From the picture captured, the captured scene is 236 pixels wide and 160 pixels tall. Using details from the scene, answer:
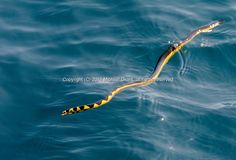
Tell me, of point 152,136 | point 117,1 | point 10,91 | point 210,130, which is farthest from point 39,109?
point 117,1

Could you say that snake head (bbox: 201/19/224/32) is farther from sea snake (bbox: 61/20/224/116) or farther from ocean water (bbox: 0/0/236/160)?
ocean water (bbox: 0/0/236/160)

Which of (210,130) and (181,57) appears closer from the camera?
(210,130)

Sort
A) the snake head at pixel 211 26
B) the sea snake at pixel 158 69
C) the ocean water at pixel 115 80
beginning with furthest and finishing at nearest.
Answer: the snake head at pixel 211 26 → the sea snake at pixel 158 69 → the ocean water at pixel 115 80

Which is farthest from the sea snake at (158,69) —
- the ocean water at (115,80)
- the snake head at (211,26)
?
the ocean water at (115,80)

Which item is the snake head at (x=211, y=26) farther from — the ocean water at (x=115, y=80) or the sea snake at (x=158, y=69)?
the ocean water at (x=115, y=80)

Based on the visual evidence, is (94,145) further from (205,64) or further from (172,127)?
(205,64)

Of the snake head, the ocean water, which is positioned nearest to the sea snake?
the snake head
